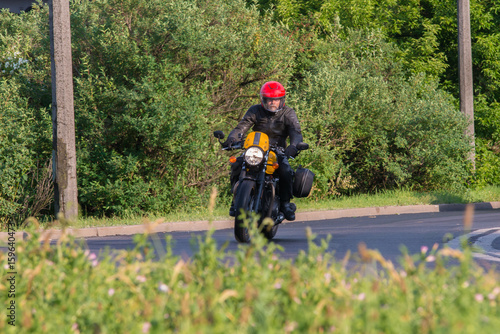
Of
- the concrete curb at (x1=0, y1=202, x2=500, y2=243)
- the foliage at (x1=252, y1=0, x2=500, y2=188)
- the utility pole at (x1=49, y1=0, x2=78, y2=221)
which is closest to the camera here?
the concrete curb at (x1=0, y1=202, x2=500, y2=243)

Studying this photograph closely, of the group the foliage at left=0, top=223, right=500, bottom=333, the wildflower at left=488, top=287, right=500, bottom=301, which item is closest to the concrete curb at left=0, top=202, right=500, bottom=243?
the foliage at left=0, top=223, right=500, bottom=333

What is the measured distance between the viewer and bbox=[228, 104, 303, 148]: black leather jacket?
938cm

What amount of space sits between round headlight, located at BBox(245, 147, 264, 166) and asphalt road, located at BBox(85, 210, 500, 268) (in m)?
0.89

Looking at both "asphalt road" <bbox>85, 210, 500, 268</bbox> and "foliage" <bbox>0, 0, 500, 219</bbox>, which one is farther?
"foliage" <bbox>0, 0, 500, 219</bbox>

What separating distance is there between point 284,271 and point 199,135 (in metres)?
10.1

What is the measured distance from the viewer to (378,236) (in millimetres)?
9930

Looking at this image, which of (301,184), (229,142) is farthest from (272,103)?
(301,184)

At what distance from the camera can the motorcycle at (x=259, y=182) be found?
844 centimetres

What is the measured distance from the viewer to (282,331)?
289cm

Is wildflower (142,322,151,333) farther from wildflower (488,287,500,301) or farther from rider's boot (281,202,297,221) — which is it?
rider's boot (281,202,297,221)

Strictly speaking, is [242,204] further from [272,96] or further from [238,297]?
[238,297]

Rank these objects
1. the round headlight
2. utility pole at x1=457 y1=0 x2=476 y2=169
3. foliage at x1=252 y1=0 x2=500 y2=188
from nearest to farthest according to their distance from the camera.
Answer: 1. the round headlight
2. utility pole at x1=457 y1=0 x2=476 y2=169
3. foliage at x1=252 y1=0 x2=500 y2=188

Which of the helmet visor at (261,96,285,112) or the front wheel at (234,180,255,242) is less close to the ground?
the helmet visor at (261,96,285,112)

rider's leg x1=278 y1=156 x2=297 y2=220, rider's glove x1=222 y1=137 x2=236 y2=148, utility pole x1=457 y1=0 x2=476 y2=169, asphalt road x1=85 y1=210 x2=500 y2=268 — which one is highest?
utility pole x1=457 y1=0 x2=476 y2=169
